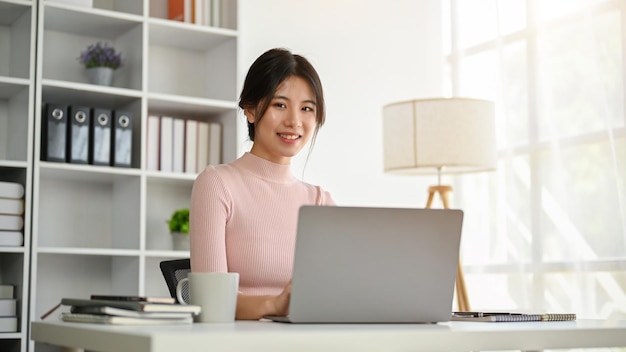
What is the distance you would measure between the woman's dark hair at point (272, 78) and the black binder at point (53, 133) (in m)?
1.50

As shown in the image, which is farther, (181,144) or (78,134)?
(181,144)

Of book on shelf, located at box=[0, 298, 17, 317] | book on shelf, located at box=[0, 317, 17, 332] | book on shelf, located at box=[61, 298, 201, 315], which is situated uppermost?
book on shelf, located at box=[61, 298, 201, 315]


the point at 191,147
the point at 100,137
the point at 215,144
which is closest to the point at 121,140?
the point at 100,137

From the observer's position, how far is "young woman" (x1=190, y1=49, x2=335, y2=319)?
1939 mm

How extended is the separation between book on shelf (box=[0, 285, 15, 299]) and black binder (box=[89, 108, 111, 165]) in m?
0.58

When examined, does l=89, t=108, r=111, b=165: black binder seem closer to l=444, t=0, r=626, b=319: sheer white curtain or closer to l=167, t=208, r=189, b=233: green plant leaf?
l=167, t=208, r=189, b=233: green plant leaf

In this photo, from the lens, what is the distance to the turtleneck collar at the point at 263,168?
213 centimetres

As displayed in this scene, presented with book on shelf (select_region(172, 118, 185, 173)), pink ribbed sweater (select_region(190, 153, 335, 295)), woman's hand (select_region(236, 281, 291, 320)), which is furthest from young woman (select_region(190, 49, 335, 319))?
book on shelf (select_region(172, 118, 185, 173))

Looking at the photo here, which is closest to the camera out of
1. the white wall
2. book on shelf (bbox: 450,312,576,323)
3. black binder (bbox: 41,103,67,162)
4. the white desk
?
the white desk

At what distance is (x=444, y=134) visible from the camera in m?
3.43

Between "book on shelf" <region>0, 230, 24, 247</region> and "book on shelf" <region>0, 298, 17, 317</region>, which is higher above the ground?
"book on shelf" <region>0, 230, 24, 247</region>

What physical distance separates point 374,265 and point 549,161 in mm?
2535

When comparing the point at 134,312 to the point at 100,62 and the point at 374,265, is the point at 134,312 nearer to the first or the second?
the point at 374,265

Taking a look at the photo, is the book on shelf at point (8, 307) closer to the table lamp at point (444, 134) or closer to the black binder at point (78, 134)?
the black binder at point (78, 134)
